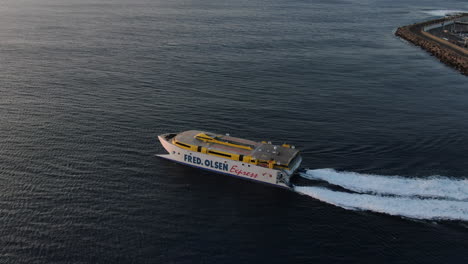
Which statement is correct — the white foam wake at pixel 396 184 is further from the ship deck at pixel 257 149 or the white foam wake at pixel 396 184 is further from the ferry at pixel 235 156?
the ferry at pixel 235 156

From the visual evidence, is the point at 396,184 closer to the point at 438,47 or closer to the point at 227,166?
the point at 227,166

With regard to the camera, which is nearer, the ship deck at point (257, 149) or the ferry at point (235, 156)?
the ferry at point (235, 156)

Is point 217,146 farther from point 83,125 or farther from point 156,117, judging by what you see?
point 83,125

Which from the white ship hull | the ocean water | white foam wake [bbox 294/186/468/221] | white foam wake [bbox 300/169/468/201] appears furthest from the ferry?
white foam wake [bbox 294/186/468/221]

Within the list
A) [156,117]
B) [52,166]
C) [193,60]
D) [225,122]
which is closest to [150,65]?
[193,60]

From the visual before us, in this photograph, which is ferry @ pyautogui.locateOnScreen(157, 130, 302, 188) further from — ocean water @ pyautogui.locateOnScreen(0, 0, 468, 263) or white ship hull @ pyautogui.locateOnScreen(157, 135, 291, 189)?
ocean water @ pyautogui.locateOnScreen(0, 0, 468, 263)

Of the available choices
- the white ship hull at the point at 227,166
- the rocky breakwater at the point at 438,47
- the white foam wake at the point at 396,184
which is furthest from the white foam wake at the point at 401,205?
the rocky breakwater at the point at 438,47
